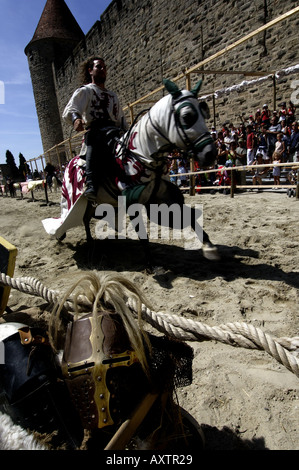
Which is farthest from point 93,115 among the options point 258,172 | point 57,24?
point 57,24

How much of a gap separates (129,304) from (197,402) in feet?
2.64

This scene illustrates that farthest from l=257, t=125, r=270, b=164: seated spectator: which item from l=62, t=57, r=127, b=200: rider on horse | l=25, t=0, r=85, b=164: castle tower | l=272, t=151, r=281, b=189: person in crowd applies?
l=25, t=0, r=85, b=164: castle tower

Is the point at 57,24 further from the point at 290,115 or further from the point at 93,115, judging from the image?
the point at 93,115

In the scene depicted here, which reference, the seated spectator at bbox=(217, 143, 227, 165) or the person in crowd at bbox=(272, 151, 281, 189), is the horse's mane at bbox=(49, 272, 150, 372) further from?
the seated spectator at bbox=(217, 143, 227, 165)

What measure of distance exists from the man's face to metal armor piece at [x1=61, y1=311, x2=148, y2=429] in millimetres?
3278

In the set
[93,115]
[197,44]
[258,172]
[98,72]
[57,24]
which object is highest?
[57,24]

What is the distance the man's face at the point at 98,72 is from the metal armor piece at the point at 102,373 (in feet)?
10.8

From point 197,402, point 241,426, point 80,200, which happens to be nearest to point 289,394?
point 241,426

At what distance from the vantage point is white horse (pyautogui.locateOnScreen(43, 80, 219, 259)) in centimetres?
240

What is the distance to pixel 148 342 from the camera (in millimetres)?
878

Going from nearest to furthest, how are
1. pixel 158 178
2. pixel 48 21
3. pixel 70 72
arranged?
pixel 158 178 < pixel 70 72 < pixel 48 21

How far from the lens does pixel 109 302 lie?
935mm

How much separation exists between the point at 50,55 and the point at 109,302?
101 ft
